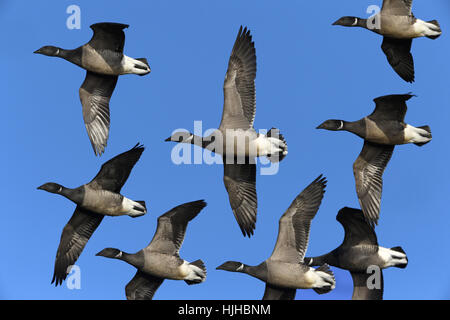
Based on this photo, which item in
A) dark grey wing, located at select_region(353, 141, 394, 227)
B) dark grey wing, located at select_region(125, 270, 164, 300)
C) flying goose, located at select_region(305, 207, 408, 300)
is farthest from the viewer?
dark grey wing, located at select_region(353, 141, 394, 227)

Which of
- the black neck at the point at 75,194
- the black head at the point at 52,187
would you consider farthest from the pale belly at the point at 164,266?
the black head at the point at 52,187

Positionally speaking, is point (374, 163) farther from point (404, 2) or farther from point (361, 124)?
point (404, 2)

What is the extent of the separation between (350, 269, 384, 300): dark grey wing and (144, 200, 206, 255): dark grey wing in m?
4.53

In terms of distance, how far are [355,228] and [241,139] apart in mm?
3958

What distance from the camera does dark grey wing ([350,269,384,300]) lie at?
25938mm

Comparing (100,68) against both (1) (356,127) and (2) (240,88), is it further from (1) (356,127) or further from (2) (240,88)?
(1) (356,127)

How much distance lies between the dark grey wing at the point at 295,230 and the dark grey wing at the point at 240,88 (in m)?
2.30

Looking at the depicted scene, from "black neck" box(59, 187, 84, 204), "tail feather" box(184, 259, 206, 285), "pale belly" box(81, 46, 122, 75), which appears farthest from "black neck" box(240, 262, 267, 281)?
"pale belly" box(81, 46, 122, 75)

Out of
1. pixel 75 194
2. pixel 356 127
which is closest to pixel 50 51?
pixel 75 194

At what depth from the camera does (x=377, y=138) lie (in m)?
26.0

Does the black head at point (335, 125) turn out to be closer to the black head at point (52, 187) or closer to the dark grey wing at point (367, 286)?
the dark grey wing at point (367, 286)

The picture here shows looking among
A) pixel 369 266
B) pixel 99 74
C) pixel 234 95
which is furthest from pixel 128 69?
pixel 369 266

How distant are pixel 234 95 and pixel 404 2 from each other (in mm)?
5327

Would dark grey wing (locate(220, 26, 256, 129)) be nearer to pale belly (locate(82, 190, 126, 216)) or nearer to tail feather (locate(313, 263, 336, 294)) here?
pale belly (locate(82, 190, 126, 216))
